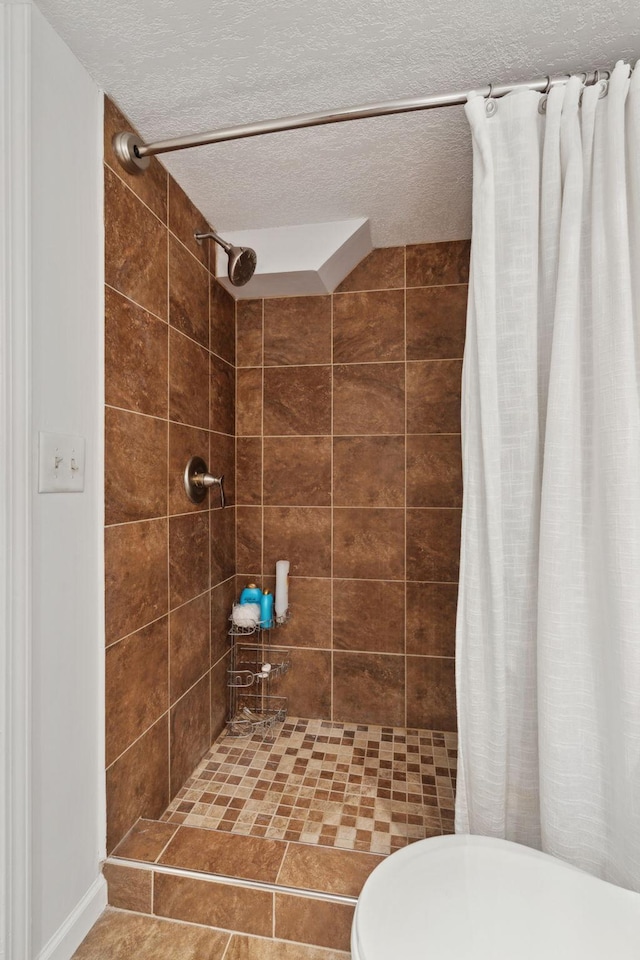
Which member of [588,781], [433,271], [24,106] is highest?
[433,271]

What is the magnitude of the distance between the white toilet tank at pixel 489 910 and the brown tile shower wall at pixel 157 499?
29.1 inches

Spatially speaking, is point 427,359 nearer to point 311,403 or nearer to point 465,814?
point 311,403

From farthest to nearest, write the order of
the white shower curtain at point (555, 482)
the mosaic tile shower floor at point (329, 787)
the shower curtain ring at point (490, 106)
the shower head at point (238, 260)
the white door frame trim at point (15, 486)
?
the shower head at point (238, 260)
the mosaic tile shower floor at point (329, 787)
the shower curtain ring at point (490, 106)
the white shower curtain at point (555, 482)
the white door frame trim at point (15, 486)

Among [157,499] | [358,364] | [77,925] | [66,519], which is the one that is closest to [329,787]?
[77,925]

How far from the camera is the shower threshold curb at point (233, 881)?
1.11 metres

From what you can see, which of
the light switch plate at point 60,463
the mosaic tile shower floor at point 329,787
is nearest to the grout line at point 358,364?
the light switch plate at point 60,463

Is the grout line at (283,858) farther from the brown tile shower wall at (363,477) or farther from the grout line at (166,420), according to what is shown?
the grout line at (166,420)

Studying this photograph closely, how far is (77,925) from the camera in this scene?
110cm

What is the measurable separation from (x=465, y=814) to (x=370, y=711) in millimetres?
869

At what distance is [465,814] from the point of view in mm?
1185

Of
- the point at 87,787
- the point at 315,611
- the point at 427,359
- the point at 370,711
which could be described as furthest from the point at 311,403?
the point at 87,787

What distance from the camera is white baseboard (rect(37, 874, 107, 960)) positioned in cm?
103

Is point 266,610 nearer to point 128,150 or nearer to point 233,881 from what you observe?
point 233,881

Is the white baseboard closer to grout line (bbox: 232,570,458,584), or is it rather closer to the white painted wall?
the white painted wall
